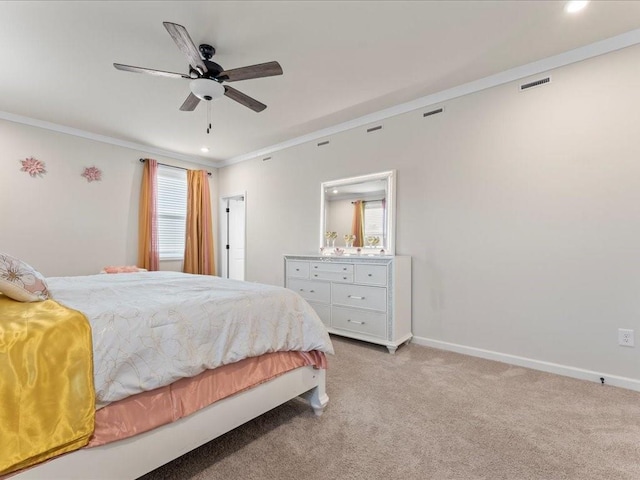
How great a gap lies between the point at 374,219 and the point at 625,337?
2.30 meters

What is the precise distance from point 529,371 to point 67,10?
14.3ft

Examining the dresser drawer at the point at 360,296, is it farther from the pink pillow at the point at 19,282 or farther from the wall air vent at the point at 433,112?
the pink pillow at the point at 19,282

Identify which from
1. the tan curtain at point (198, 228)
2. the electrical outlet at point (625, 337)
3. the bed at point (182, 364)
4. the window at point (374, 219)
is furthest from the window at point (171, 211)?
the electrical outlet at point (625, 337)

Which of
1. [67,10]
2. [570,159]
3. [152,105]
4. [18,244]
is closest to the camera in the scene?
[67,10]

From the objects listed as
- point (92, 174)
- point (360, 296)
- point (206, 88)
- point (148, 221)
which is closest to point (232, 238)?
point (148, 221)

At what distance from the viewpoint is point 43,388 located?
100 centimetres

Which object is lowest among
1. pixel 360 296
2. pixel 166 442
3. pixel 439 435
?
pixel 439 435

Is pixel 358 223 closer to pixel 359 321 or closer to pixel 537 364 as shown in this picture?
pixel 359 321

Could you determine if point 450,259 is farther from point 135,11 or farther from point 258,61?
point 135,11

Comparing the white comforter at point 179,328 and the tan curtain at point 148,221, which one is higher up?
the tan curtain at point 148,221

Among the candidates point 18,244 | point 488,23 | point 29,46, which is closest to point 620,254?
point 488,23

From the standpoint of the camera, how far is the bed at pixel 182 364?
1112 millimetres

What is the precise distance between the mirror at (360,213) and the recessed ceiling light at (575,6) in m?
1.79

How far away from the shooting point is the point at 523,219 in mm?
2623
